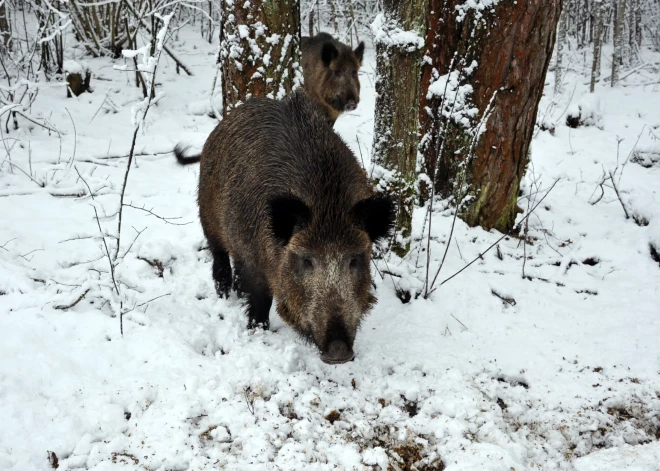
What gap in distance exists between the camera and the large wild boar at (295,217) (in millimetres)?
2686

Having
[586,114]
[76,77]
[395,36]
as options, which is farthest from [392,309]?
[76,77]

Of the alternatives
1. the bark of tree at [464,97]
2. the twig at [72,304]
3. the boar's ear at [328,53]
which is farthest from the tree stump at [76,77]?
the bark of tree at [464,97]

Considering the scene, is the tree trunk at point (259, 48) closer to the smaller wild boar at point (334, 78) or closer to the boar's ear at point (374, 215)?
the boar's ear at point (374, 215)

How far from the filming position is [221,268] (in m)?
3.98

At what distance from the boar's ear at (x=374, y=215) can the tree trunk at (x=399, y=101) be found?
3.70 ft

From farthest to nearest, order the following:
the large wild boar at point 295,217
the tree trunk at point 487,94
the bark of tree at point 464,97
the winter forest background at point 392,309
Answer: the tree trunk at point 487,94, the bark of tree at point 464,97, the large wild boar at point 295,217, the winter forest background at point 392,309

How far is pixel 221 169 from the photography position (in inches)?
144

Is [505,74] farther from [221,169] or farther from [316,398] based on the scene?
[316,398]

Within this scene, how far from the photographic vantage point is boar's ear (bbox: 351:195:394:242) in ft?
9.21

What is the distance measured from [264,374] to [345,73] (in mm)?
7206

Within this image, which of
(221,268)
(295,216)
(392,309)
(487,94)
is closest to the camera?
(295,216)

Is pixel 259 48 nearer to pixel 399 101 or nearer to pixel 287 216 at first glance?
pixel 399 101

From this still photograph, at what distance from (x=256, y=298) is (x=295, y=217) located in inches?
34.1

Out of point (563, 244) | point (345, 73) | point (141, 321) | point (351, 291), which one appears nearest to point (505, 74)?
point (563, 244)
